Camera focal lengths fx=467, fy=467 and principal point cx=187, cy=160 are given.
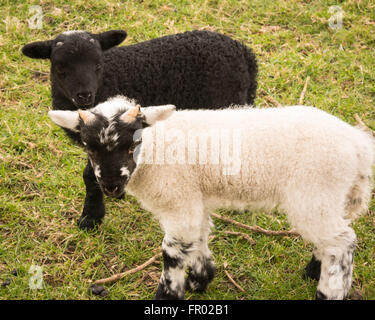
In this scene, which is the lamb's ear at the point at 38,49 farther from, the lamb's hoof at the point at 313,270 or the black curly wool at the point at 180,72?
the lamb's hoof at the point at 313,270

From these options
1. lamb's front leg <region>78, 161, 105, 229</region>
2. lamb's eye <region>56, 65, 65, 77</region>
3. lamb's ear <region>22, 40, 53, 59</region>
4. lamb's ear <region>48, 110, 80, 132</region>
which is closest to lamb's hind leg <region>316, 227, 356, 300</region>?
lamb's ear <region>48, 110, 80, 132</region>

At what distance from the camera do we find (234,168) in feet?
12.1

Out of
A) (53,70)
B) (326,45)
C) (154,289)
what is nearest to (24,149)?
(53,70)

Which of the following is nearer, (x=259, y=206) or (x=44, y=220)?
(x=259, y=206)

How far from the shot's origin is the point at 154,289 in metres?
4.43

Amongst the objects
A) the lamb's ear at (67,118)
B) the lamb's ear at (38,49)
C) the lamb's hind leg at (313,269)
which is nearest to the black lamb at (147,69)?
the lamb's ear at (38,49)

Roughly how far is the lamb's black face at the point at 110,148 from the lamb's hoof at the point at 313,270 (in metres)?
1.99

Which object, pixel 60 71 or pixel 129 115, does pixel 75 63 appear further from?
pixel 129 115

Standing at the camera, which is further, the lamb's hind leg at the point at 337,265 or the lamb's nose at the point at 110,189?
the lamb's hind leg at the point at 337,265

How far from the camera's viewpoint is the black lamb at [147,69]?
15.9ft

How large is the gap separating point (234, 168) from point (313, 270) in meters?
1.41

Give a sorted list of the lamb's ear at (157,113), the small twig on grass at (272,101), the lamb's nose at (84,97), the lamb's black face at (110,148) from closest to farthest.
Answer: the lamb's black face at (110,148)
the lamb's ear at (157,113)
the lamb's nose at (84,97)
the small twig on grass at (272,101)
